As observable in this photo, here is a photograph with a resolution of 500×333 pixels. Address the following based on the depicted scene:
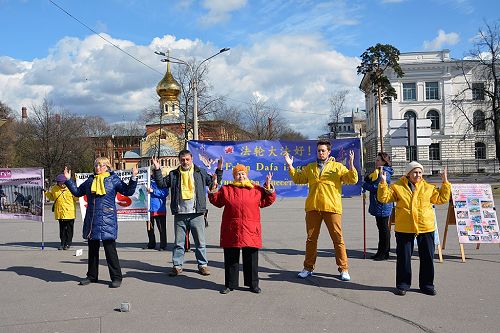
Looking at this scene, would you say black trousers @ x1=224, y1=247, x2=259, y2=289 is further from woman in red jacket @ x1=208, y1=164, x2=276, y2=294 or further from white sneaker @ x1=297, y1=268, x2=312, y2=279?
white sneaker @ x1=297, y1=268, x2=312, y2=279

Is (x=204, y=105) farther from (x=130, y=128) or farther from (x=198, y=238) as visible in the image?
(x=130, y=128)

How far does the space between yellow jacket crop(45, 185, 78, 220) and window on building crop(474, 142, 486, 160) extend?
64868mm

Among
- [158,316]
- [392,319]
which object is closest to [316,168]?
[392,319]

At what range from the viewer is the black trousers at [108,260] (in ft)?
23.0

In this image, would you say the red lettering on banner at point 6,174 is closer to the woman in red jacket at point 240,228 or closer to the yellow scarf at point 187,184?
the yellow scarf at point 187,184

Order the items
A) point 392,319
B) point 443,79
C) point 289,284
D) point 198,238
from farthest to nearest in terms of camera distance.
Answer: point 443,79 < point 198,238 < point 289,284 < point 392,319

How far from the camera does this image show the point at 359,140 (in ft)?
30.9

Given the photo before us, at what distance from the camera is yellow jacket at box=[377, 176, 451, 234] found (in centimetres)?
648

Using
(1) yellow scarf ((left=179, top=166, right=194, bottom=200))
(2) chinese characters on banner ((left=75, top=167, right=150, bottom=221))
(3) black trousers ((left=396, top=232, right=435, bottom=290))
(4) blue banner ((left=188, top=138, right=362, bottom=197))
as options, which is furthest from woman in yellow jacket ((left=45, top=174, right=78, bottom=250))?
(3) black trousers ((left=396, top=232, right=435, bottom=290))

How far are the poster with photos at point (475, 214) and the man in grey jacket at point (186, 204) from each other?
453cm

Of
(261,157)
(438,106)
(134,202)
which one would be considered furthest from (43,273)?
(438,106)

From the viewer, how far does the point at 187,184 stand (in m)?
7.53

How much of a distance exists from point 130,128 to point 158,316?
89.9 metres

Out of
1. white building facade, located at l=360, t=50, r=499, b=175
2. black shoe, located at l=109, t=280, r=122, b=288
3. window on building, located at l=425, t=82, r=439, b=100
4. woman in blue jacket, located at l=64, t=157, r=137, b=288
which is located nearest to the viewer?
black shoe, located at l=109, t=280, r=122, b=288
